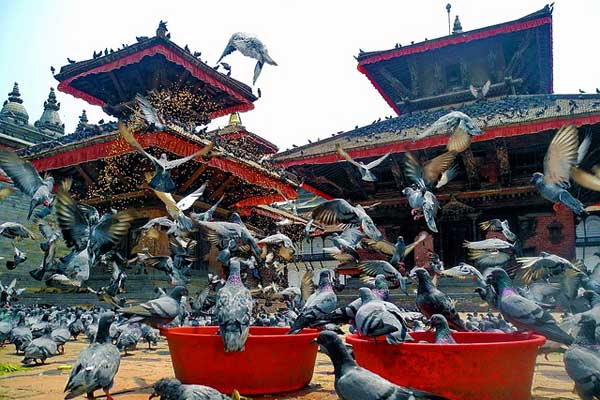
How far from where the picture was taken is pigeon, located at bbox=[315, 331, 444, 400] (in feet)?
7.76

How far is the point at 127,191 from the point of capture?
51.2 feet

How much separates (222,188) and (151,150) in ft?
12.2

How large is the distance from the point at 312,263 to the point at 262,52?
18.6 metres

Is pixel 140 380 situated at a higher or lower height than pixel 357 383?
lower

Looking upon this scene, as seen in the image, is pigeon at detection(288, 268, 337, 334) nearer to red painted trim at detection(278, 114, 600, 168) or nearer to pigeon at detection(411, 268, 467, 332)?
pigeon at detection(411, 268, 467, 332)

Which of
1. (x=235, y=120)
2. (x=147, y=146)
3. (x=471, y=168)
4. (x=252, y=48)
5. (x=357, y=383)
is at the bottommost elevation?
(x=357, y=383)

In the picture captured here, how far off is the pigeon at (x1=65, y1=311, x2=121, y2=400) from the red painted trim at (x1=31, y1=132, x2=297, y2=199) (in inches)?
379

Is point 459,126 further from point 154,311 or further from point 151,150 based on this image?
point 151,150

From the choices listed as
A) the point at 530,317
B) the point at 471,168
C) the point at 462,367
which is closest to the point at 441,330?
the point at 462,367

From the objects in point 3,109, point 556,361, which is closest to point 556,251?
point 556,361

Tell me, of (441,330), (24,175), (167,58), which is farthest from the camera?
(167,58)

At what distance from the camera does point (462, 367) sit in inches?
109

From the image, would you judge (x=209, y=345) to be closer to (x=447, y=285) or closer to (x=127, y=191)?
(x=447, y=285)

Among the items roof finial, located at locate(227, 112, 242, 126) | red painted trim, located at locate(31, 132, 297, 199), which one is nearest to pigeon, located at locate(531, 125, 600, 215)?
red painted trim, located at locate(31, 132, 297, 199)
